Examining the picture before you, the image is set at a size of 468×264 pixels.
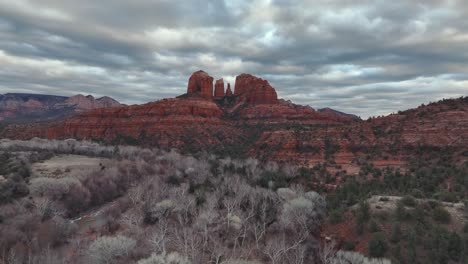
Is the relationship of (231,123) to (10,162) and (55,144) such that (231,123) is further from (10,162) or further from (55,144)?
(10,162)

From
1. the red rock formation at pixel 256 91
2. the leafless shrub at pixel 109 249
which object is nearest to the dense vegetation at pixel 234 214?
the leafless shrub at pixel 109 249

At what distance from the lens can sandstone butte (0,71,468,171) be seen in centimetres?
4441

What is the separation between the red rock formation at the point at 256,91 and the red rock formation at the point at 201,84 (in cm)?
1203

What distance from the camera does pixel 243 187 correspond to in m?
38.8

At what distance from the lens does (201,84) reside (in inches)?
4830

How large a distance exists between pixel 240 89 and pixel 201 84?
16.1 metres

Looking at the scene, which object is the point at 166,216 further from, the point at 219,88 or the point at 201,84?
the point at 219,88

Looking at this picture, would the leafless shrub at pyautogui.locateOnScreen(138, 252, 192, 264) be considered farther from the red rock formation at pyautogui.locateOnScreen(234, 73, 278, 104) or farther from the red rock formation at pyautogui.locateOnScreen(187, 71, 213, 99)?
the red rock formation at pyautogui.locateOnScreen(187, 71, 213, 99)

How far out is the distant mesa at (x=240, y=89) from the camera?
4569 inches

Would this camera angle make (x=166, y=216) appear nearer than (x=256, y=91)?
Yes

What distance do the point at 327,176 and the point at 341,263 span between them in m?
23.8

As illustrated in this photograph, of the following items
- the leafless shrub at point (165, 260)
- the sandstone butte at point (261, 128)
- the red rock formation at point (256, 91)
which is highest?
the red rock formation at point (256, 91)

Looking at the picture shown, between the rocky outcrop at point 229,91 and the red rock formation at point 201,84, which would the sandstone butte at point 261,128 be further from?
the rocky outcrop at point 229,91

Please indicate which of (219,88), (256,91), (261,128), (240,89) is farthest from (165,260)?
(219,88)
